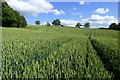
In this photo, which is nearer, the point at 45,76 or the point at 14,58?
the point at 45,76

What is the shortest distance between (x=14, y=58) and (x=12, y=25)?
174 feet

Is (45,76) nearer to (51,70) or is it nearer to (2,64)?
(51,70)

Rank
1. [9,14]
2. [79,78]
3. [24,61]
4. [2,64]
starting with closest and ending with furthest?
1. [79,78]
2. [2,64]
3. [24,61]
4. [9,14]

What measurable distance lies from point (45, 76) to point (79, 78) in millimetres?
1226

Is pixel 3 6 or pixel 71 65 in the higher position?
pixel 3 6

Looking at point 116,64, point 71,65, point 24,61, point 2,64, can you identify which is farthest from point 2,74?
point 116,64

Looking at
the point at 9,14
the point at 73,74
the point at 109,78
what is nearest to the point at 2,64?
the point at 73,74

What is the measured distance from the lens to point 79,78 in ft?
33.9

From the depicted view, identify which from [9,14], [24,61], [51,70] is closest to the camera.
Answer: [51,70]

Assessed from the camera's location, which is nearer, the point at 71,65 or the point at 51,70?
the point at 51,70

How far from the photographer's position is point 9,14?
208ft

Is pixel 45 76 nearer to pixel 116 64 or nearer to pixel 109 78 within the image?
pixel 109 78

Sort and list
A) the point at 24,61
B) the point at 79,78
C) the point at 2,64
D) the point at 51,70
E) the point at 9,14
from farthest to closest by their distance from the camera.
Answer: the point at 9,14 → the point at 24,61 → the point at 2,64 → the point at 51,70 → the point at 79,78

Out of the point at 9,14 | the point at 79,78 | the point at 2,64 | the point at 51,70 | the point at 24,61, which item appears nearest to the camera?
the point at 79,78
